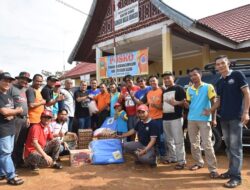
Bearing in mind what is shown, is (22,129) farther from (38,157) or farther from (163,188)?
(163,188)

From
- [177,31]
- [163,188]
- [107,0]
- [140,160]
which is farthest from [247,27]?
[163,188]

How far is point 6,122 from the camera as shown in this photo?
495cm

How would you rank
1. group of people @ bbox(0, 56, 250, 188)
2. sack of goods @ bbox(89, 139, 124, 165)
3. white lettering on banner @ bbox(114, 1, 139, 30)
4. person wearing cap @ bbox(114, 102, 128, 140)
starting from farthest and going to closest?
white lettering on banner @ bbox(114, 1, 139, 30)
person wearing cap @ bbox(114, 102, 128, 140)
sack of goods @ bbox(89, 139, 124, 165)
group of people @ bbox(0, 56, 250, 188)

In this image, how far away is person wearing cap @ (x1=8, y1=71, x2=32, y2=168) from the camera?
531 cm

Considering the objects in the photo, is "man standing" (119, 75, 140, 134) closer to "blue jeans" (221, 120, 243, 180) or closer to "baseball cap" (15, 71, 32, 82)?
"baseball cap" (15, 71, 32, 82)

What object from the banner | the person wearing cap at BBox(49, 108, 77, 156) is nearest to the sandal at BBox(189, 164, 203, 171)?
the person wearing cap at BBox(49, 108, 77, 156)

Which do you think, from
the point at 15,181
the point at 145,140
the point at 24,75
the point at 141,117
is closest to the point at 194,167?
the point at 145,140

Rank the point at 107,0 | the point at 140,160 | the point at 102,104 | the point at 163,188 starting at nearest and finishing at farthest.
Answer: the point at 163,188 < the point at 140,160 < the point at 102,104 < the point at 107,0

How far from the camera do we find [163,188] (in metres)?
4.76

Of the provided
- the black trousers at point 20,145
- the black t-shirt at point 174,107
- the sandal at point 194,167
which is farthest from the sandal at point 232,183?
the black trousers at point 20,145

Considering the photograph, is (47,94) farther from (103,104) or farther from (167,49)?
(167,49)

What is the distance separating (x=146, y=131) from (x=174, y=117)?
0.63m

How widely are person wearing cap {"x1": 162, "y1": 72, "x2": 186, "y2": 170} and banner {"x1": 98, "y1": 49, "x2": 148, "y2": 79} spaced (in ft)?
16.2

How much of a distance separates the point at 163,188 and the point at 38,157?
8.00 feet
